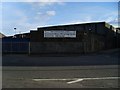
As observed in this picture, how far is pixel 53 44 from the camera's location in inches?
2502

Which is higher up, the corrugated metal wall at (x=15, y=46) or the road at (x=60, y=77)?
the corrugated metal wall at (x=15, y=46)

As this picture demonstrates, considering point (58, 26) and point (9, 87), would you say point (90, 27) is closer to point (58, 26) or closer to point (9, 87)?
point (58, 26)

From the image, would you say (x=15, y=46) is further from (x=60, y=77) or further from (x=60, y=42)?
(x=60, y=77)

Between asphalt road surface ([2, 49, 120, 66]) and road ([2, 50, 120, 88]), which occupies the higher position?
road ([2, 50, 120, 88])

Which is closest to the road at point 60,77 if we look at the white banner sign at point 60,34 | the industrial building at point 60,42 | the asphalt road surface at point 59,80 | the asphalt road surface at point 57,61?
the asphalt road surface at point 59,80

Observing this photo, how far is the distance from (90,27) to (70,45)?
24.3m

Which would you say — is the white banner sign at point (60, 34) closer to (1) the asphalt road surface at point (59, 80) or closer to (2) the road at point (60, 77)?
(2) the road at point (60, 77)

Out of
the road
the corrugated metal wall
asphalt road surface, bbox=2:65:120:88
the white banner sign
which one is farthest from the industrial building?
asphalt road surface, bbox=2:65:120:88

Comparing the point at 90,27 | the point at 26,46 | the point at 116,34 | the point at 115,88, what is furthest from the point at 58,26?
the point at 115,88

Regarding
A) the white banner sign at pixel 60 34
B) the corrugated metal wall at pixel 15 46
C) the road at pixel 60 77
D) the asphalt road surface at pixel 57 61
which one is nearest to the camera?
the road at pixel 60 77

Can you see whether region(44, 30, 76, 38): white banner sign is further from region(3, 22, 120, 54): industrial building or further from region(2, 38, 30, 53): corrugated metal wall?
region(2, 38, 30, 53): corrugated metal wall

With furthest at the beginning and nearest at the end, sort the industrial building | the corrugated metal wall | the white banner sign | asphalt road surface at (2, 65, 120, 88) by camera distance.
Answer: the white banner sign, the industrial building, the corrugated metal wall, asphalt road surface at (2, 65, 120, 88)

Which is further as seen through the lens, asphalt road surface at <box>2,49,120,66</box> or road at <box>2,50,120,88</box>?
asphalt road surface at <box>2,49,120,66</box>

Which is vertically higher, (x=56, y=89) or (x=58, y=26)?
(x=58, y=26)
